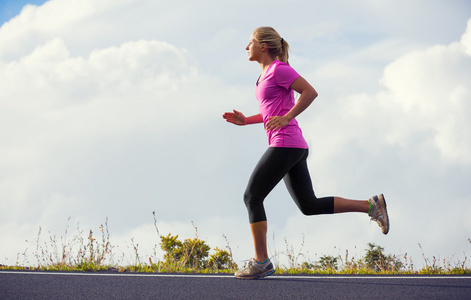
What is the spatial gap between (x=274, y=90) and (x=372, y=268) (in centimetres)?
322

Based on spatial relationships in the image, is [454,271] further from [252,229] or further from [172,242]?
[172,242]

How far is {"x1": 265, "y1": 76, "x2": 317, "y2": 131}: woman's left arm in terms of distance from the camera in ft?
16.3

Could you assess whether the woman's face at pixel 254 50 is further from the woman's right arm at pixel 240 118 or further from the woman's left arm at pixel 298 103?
the woman's right arm at pixel 240 118

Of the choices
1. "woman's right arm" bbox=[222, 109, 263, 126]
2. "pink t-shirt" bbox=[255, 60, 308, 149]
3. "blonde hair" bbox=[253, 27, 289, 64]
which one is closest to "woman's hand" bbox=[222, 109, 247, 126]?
"woman's right arm" bbox=[222, 109, 263, 126]

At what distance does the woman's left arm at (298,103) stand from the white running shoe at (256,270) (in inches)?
53.4

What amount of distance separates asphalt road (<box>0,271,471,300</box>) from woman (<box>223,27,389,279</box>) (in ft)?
1.53

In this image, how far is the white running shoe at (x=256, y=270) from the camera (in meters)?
5.26

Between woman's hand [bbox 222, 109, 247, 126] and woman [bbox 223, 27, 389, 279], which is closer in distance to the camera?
woman [bbox 223, 27, 389, 279]

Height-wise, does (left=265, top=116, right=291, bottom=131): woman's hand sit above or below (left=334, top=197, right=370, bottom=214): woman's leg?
above

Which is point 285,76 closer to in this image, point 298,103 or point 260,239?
point 298,103

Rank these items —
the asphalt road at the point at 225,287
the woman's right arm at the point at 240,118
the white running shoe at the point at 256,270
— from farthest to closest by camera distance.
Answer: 1. the woman's right arm at the point at 240,118
2. the white running shoe at the point at 256,270
3. the asphalt road at the point at 225,287

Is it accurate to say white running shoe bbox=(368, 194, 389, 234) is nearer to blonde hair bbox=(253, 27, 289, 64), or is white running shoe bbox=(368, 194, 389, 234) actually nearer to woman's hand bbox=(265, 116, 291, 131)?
woman's hand bbox=(265, 116, 291, 131)

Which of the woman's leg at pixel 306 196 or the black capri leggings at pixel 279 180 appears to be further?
the woman's leg at pixel 306 196

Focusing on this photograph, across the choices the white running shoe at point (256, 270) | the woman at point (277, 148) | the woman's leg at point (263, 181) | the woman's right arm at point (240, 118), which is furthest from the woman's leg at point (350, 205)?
the woman's right arm at point (240, 118)
